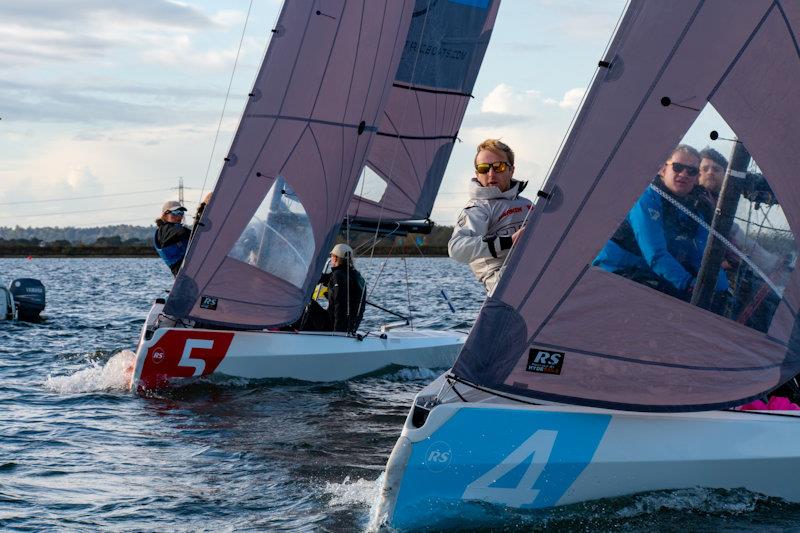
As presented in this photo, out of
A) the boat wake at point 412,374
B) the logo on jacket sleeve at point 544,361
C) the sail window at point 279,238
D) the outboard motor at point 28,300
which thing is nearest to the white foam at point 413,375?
the boat wake at point 412,374

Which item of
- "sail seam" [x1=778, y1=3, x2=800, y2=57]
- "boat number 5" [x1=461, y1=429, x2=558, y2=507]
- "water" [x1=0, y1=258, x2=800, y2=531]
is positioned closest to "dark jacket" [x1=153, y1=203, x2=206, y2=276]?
"water" [x1=0, y1=258, x2=800, y2=531]

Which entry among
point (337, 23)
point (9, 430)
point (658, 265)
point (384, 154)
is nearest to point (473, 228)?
point (658, 265)

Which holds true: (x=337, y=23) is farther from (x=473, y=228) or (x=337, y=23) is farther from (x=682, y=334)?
(x=682, y=334)

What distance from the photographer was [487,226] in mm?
5316

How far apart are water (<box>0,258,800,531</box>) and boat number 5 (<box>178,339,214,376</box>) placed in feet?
0.47

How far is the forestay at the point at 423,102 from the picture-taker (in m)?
11.5

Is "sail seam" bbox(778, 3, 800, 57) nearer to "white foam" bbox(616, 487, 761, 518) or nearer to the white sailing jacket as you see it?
the white sailing jacket

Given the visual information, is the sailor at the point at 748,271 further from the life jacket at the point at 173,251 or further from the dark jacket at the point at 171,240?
the life jacket at the point at 173,251

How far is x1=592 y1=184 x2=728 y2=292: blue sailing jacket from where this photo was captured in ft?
15.1

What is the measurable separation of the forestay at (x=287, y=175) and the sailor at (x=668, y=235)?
4620 mm

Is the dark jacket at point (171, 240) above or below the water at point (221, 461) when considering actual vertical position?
above

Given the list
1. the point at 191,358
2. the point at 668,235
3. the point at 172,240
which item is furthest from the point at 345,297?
the point at 668,235

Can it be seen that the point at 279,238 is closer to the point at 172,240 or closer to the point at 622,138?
the point at 172,240

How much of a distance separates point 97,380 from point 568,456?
551cm
